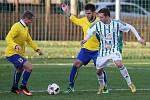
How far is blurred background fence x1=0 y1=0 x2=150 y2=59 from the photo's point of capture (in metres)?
31.4

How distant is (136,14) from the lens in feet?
104

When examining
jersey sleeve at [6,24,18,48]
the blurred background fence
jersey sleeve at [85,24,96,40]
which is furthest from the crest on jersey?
the blurred background fence

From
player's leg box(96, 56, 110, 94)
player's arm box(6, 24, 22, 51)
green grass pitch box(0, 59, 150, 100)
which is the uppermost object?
player's arm box(6, 24, 22, 51)

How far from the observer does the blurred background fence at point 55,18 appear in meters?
31.4

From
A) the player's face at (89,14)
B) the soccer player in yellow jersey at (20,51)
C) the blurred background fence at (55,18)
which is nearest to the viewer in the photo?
the soccer player in yellow jersey at (20,51)

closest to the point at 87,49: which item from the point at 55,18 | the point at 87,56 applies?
the point at 87,56

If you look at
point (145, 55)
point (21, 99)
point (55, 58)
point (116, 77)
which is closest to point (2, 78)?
point (116, 77)

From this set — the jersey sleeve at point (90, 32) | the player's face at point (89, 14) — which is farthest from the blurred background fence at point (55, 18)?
the jersey sleeve at point (90, 32)

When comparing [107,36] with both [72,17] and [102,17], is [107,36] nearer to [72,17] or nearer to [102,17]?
[102,17]

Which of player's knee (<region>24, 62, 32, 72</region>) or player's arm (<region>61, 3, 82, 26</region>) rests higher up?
player's arm (<region>61, 3, 82, 26</region>)

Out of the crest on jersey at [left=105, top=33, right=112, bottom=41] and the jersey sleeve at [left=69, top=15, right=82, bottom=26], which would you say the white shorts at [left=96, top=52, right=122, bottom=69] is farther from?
the jersey sleeve at [left=69, top=15, right=82, bottom=26]

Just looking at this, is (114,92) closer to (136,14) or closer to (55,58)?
(55,58)

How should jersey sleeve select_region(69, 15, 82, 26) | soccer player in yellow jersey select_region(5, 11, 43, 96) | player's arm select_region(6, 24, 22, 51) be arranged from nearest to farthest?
player's arm select_region(6, 24, 22, 51) → soccer player in yellow jersey select_region(5, 11, 43, 96) → jersey sleeve select_region(69, 15, 82, 26)

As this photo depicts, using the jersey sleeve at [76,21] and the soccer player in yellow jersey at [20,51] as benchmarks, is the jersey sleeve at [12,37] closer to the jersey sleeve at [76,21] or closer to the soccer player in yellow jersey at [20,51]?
the soccer player in yellow jersey at [20,51]
